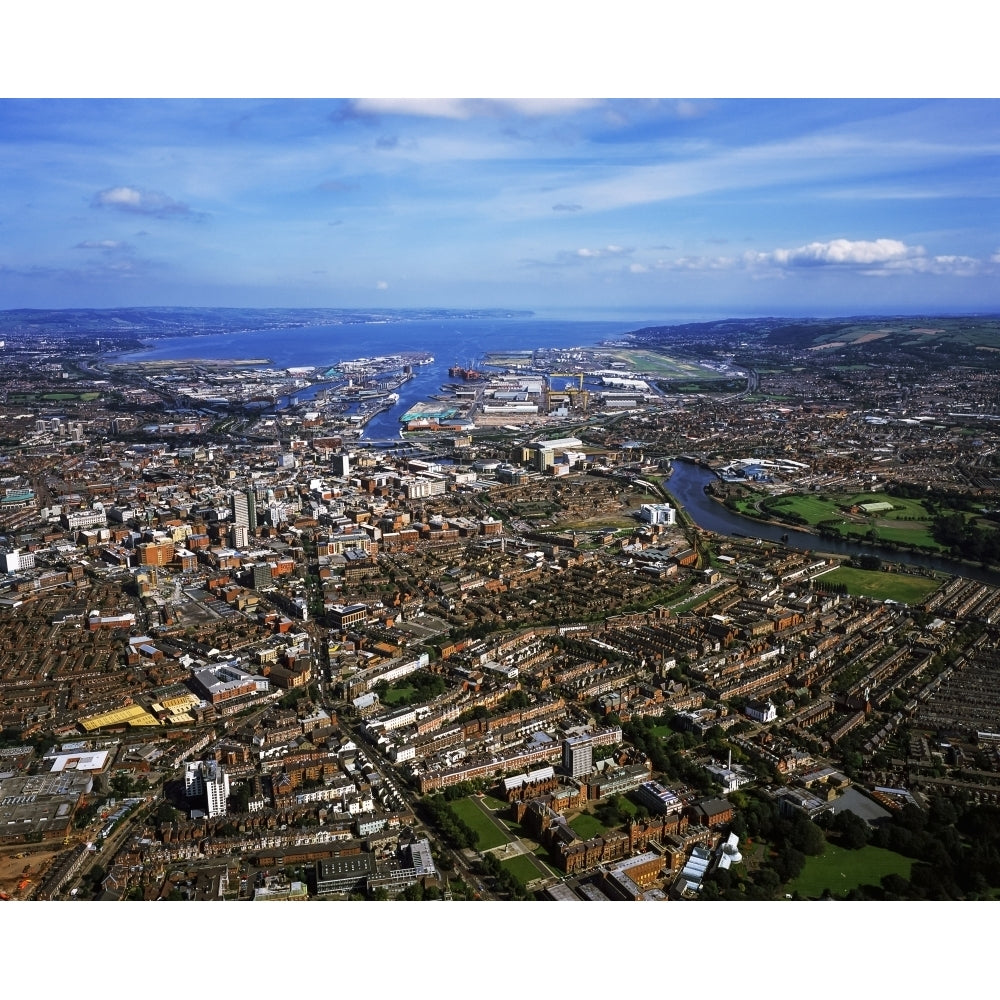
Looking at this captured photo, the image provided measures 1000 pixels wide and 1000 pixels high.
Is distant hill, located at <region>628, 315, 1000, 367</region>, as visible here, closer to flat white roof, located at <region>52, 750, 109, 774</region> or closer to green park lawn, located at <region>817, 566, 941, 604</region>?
green park lawn, located at <region>817, 566, 941, 604</region>

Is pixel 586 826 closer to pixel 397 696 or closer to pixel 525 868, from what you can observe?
pixel 525 868

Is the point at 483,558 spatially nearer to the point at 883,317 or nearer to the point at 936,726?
the point at 936,726

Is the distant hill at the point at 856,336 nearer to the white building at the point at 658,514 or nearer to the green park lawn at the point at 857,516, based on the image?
the green park lawn at the point at 857,516

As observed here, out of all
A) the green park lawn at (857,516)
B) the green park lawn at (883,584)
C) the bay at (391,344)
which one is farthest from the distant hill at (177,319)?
the green park lawn at (883,584)

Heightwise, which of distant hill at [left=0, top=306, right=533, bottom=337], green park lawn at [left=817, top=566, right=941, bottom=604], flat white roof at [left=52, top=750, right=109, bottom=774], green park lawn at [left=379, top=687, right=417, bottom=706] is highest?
distant hill at [left=0, top=306, right=533, bottom=337]

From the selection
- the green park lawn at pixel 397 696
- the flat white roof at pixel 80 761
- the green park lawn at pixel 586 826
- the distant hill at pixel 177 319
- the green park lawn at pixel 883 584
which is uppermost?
the distant hill at pixel 177 319

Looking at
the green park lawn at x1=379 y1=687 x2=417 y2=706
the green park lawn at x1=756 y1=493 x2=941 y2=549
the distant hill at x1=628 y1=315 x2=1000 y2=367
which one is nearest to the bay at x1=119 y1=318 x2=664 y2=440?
the distant hill at x1=628 y1=315 x2=1000 y2=367

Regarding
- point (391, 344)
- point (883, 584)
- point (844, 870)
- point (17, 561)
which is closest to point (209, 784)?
point (844, 870)
